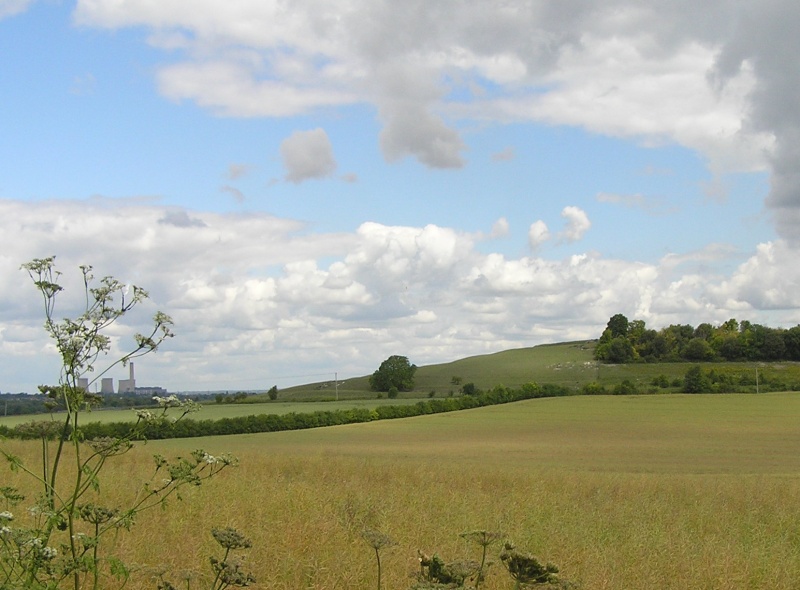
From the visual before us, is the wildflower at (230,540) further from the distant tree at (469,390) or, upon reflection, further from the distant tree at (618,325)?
the distant tree at (618,325)

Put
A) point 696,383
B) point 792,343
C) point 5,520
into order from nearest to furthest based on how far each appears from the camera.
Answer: point 5,520 → point 696,383 → point 792,343

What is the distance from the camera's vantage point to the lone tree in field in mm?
102812

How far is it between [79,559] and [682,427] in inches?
2302

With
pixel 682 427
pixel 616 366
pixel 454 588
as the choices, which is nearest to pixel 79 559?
pixel 454 588

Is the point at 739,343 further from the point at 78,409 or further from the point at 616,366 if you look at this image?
the point at 78,409

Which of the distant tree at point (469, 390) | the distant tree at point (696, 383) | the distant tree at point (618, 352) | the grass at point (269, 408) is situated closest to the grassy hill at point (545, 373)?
the distant tree at point (696, 383)

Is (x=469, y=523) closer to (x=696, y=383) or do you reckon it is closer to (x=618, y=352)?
(x=696, y=383)

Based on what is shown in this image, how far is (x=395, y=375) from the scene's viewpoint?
338 feet

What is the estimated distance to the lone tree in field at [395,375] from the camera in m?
103

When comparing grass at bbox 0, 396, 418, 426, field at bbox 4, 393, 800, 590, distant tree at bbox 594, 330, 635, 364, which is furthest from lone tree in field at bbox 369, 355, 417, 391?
field at bbox 4, 393, 800, 590

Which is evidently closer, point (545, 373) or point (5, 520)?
point (5, 520)

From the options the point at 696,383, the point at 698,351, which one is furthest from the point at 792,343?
the point at 696,383

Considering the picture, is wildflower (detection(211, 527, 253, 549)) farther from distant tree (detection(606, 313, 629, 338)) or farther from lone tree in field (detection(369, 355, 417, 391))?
distant tree (detection(606, 313, 629, 338))

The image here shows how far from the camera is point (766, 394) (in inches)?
3204
